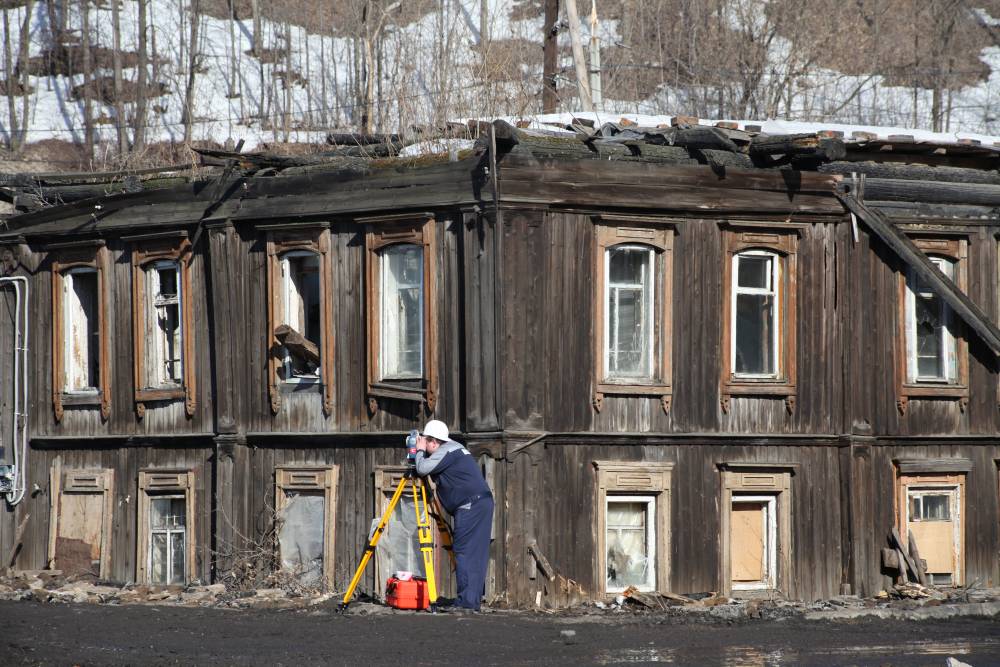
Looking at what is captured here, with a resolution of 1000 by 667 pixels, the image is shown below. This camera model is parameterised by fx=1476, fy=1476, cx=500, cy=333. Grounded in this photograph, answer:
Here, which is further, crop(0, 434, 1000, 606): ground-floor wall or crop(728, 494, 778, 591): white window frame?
crop(728, 494, 778, 591): white window frame

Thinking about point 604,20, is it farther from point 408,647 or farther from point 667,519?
point 408,647

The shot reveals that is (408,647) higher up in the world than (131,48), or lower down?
→ lower down

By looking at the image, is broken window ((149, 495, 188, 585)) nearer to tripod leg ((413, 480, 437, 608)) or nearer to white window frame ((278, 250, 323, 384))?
white window frame ((278, 250, 323, 384))

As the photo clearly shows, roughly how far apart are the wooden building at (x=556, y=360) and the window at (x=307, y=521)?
0.03 metres

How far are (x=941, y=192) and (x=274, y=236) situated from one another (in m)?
9.01

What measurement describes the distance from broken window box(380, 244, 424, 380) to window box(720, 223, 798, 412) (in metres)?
3.86

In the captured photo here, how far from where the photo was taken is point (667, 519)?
18.2m

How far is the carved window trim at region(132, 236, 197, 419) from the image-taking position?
1970 cm

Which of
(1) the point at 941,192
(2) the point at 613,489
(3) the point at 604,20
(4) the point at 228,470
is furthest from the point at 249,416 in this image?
(3) the point at 604,20

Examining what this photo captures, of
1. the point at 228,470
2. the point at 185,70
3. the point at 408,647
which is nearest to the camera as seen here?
the point at 408,647

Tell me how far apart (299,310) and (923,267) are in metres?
8.07

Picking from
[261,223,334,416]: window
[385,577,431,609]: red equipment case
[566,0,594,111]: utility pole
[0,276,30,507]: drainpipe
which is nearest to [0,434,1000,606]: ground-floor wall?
[261,223,334,416]: window

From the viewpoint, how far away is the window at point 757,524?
60.8ft

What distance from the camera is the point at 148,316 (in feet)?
66.2
